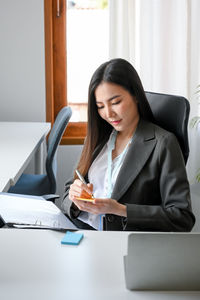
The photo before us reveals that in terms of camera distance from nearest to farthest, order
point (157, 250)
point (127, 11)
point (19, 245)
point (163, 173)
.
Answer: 1. point (157, 250)
2. point (19, 245)
3. point (163, 173)
4. point (127, 11)

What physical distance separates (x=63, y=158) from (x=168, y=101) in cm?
221

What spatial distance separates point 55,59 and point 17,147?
131 cm

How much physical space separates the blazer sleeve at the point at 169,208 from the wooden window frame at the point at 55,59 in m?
2.26

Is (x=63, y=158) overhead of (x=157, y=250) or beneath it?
beneath

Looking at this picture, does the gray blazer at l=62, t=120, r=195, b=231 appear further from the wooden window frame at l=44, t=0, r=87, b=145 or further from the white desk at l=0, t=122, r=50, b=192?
the wooden window frame at l=44, t=0, r=87, b=145

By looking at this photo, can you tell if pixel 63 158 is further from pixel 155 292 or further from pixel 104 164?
pixel 155 292

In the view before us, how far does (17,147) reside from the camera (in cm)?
284

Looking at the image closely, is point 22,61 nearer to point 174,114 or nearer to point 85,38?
point 85,38

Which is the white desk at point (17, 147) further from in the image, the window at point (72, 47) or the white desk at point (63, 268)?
the white desk at point (63, 268)

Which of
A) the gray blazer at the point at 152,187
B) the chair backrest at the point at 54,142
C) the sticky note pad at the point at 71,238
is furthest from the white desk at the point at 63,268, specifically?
the chair backrest at the point at 54,142

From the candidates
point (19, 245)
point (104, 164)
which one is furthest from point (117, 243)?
point (104, 164)

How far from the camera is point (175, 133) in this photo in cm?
192

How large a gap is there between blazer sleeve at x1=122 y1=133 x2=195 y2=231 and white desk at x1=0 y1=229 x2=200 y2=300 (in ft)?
0.91

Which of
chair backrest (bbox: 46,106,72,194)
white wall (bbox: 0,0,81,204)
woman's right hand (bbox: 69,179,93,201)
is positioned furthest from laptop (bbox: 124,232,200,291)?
white wall (bbox: 0,0,81,204)
